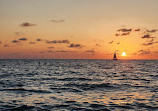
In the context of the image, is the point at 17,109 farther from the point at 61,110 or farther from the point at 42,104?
the point at 61,110

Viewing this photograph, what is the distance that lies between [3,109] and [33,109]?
2788 mm

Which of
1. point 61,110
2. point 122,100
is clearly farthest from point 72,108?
point 122,100

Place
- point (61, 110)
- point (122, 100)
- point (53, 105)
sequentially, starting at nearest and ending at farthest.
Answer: point (61, 110), point (53, 105), point (122, 100)

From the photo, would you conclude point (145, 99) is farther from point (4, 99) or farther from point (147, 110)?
point (4, 99)

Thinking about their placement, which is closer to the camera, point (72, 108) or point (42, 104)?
point (72, 108)

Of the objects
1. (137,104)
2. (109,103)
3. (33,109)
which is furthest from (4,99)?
(137,104)

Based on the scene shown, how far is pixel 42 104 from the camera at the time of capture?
18375mm

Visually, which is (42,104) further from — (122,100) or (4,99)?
(122,100)

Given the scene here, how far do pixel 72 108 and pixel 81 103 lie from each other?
6.80 feet

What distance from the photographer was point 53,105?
1797 cm

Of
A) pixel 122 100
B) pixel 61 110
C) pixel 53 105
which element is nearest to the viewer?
pixel 61 110

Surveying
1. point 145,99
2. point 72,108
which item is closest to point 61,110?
point 72,108

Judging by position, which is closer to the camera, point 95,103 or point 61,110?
point 61,110

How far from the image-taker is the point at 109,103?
1880 cm
